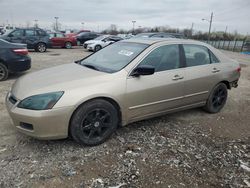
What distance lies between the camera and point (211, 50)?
446 cm

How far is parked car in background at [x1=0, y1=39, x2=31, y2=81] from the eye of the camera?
648cm

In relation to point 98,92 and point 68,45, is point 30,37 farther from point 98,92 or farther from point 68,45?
point 98,92

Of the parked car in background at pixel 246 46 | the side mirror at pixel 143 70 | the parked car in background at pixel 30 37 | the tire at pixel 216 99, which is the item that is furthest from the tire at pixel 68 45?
the parked car in background at pixel 246 46

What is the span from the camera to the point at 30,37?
14062 mm

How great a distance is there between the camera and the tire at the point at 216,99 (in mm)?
4480

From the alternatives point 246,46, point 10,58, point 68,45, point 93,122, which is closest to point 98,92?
point 93,122

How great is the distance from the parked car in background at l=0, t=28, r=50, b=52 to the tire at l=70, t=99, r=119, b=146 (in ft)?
41.4

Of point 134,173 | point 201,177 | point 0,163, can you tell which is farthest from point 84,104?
point 201,177

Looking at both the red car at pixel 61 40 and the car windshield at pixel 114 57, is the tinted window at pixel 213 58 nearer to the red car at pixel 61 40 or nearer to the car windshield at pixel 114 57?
the car windshield at pixel 114 57

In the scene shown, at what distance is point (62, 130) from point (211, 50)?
3.36 meters

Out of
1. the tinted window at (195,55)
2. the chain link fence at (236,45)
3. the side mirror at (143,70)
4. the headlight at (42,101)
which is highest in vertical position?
the tinted window at (195,55)

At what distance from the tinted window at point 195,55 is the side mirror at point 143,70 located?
1.07m

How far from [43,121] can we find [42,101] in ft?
0.83

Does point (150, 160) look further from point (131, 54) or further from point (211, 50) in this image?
point (211, 50)
